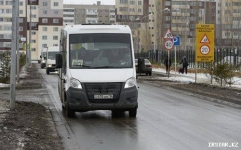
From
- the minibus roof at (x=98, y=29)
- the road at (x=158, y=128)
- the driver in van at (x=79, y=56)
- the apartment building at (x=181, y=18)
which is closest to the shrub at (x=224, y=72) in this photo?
the road at (x=158, y=128)

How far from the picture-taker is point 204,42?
32281mm

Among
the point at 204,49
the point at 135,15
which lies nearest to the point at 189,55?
the point at 204,49

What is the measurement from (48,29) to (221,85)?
11058cm

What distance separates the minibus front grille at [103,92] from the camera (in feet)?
50.8

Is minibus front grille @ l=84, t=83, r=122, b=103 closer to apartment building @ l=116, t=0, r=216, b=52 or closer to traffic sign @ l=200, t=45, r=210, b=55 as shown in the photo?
traffic sign @ l=200, t=45, r=210, b=55

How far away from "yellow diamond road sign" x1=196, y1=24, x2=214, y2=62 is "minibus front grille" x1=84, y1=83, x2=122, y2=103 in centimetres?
1738

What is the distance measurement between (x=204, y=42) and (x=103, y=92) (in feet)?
57.9

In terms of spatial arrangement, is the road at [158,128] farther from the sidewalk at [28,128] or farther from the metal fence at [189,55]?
the metal fence at [189,55]

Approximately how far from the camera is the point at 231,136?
1217cm

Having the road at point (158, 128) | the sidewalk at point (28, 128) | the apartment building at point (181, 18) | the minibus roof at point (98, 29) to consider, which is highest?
the apartment building at point (181, 18)

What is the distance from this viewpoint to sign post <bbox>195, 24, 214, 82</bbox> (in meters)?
32.2

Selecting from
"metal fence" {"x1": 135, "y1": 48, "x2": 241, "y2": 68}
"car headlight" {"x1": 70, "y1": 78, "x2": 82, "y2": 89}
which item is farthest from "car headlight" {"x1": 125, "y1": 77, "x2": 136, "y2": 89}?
"metal fence" {"x1": 135, "y1": 48, "x2": 241, "y2": 68}

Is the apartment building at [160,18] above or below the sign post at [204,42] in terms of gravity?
above

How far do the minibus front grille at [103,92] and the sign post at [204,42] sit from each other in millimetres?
17384
